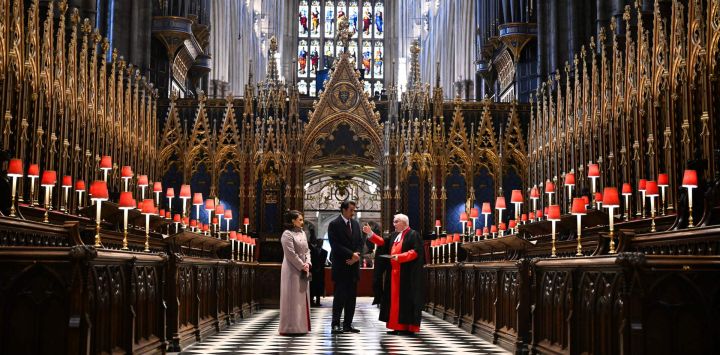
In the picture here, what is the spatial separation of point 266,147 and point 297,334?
498 inches

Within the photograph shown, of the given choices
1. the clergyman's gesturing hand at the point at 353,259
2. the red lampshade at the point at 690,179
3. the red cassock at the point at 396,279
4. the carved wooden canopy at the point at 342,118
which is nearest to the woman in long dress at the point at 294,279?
the clergyman's gesturing hand at the point at 353,259

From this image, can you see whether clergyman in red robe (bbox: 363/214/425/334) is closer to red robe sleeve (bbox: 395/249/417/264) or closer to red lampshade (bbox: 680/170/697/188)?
red robe sleeve (bbox: 395/249/417/264)

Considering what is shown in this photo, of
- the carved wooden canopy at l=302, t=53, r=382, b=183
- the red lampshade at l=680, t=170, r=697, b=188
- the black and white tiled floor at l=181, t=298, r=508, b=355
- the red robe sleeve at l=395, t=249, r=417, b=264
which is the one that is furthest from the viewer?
the carved wooden canopy at l=302, t=53, r=382, b=183

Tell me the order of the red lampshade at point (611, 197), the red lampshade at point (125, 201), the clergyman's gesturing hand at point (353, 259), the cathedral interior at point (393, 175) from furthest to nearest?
the clergyman's gesturing hand at point (353, 259) → the red lampshade at point (125, 201) → the red lampshade at point (611, 197) → the cathedral interior at point (393, 175)

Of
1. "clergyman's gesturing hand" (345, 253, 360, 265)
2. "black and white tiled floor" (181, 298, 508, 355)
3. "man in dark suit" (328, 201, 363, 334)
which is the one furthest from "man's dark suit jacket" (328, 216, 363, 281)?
"black and white tiled floor" (181, 298, 508, 355)

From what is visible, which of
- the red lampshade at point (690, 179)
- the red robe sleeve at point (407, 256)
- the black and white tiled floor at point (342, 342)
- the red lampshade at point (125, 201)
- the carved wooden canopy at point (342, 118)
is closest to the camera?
the black and white tiled floor at point (342, 342)

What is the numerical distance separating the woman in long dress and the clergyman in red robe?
3.04ft

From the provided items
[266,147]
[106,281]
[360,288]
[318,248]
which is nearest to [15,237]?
[106,281]

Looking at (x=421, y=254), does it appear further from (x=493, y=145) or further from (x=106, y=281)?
(x=493, y=145)

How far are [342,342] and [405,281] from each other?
1453mm

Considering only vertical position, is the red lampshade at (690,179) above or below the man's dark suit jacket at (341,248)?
above

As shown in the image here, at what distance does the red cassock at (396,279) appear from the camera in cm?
1241

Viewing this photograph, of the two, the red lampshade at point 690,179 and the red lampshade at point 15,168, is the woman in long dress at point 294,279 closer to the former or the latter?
the red lampshade at point 15,168

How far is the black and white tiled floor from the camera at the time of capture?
1041 cm
